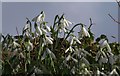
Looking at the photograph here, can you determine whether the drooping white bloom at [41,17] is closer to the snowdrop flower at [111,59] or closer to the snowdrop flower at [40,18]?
the snowdrop flower at [40,18]

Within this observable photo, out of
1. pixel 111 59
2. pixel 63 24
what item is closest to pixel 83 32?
pixel 63 24

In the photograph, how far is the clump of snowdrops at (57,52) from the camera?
1550 millimetres

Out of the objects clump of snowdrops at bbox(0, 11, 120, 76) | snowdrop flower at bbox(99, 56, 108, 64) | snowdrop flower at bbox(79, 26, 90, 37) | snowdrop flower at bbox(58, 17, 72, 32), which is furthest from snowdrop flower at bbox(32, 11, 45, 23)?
snowdrop flower at bbox(99, 56, 108, 64)

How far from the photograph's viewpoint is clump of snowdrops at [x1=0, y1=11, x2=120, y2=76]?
155cm

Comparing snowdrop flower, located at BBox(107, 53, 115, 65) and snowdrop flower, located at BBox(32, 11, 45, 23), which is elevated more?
snowdrop flower, located at BBox(32, 11, 45, 23)

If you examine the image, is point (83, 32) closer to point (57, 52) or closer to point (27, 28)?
point (57, 52)

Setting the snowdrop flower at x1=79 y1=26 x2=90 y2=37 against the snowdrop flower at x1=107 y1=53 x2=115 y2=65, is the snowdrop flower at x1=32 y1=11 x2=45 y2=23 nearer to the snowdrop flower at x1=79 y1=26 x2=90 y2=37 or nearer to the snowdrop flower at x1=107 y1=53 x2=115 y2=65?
the snowdrop flower at x1=79 y1=26 x2=90 y2=37

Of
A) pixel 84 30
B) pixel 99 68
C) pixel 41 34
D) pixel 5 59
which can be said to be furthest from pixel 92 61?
pixel 5 59

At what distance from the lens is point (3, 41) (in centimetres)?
179

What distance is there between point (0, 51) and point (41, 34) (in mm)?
265

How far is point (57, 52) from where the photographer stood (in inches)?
67.5

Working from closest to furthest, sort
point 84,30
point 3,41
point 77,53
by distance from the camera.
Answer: point 77,53, point 84,30, point 3,41

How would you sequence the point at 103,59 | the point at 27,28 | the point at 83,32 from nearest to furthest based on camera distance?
the point at 103,59 → the point at 83,32 → the point at 27,28

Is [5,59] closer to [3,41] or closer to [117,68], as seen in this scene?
[3,41]
